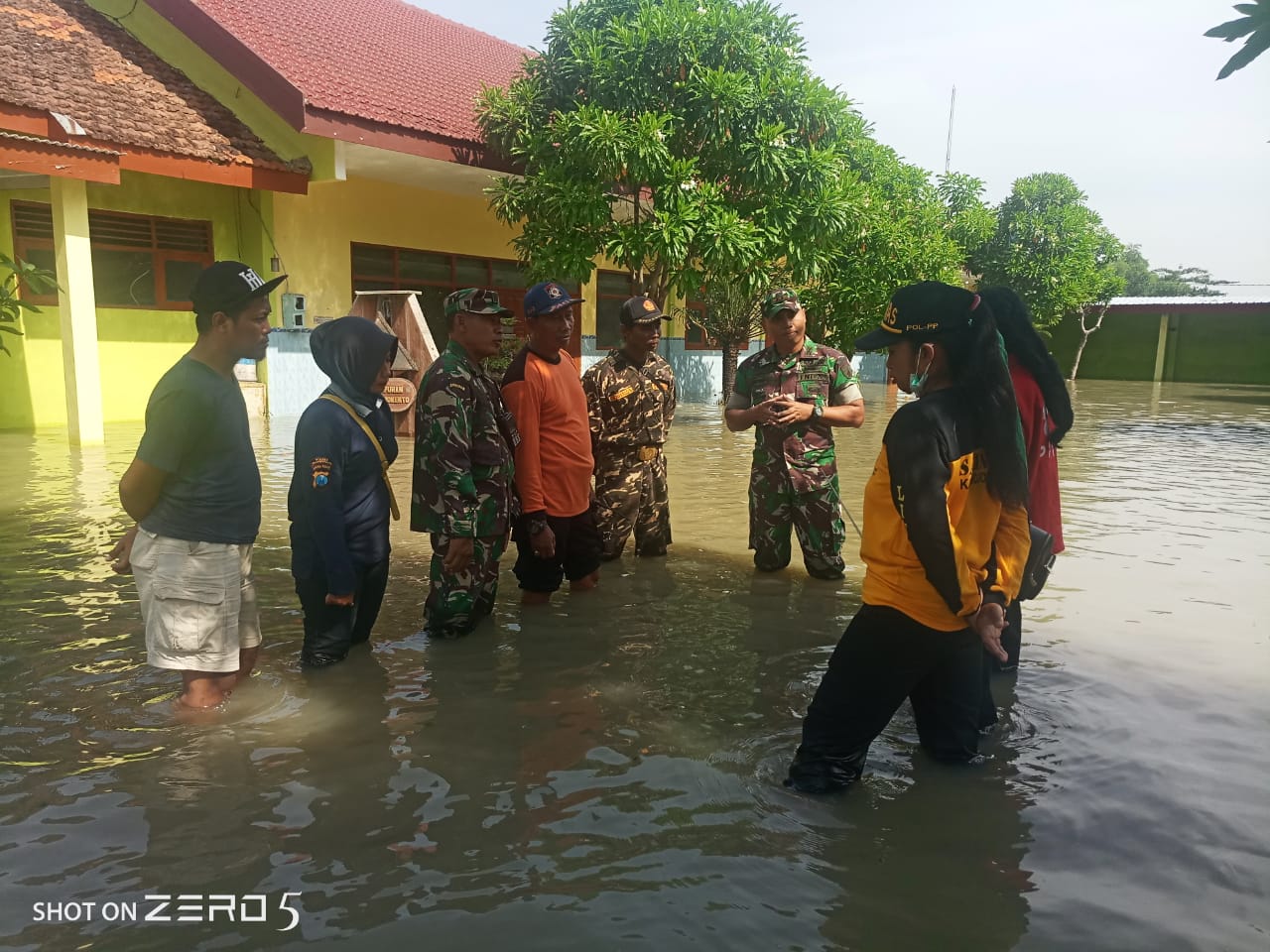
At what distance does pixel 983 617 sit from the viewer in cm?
281

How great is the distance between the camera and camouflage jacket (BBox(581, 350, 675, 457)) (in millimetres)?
5809

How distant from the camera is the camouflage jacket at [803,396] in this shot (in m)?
5.59

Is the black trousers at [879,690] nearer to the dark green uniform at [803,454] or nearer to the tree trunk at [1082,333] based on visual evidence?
the dark green uniform at [803,454]

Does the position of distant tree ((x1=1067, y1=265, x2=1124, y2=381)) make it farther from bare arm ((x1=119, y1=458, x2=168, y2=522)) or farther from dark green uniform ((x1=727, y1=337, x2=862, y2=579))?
bare arm ((x1=119, y1=458, x2=168, y2=522))

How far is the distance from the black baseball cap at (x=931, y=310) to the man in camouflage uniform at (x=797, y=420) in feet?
8.38

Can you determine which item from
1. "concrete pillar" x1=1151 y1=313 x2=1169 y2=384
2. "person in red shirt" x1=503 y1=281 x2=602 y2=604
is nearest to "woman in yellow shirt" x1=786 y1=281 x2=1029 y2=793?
"person in red shirt" x1=503 y1=281 x2=602 y2=604

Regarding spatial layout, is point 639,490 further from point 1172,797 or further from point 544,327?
point 1172,797

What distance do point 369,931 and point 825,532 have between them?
154 inches

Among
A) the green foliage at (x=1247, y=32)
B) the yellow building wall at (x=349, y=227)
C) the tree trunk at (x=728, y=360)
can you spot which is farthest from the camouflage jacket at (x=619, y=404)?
the tree trunk at (x=728, y=360)

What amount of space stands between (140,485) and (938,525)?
262 centimetres

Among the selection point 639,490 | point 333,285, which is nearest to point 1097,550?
point 639,490

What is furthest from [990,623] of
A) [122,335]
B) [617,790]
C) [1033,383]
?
[122,335]

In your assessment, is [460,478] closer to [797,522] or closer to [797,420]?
[797,420]

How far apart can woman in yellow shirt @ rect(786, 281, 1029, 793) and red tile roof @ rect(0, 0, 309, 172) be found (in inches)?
424
